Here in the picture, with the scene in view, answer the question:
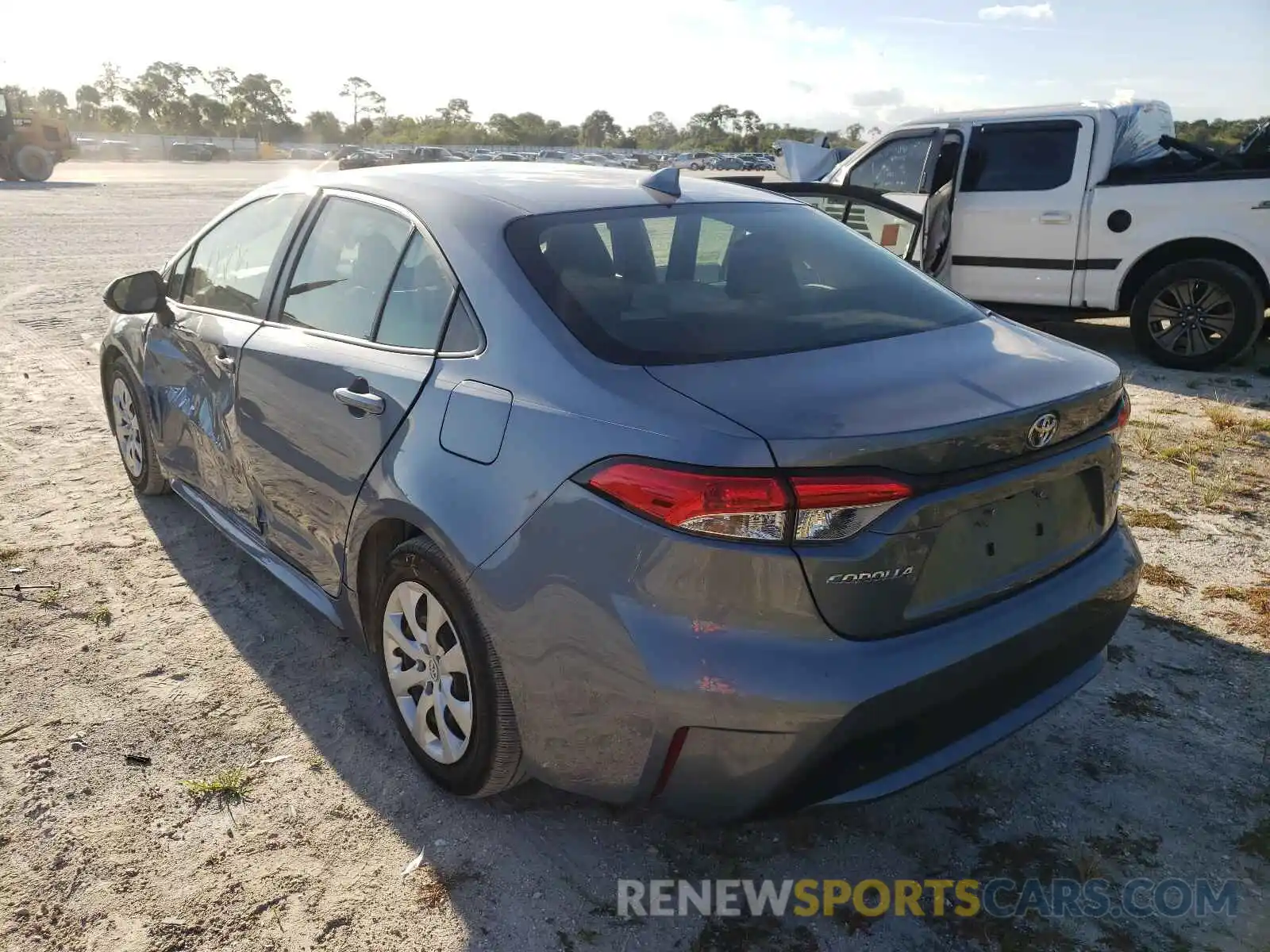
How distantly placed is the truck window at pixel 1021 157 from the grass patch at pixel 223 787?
23.6 ft

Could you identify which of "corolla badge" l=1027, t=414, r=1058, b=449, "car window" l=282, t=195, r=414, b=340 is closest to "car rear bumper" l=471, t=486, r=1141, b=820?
"corolla badge" l=1027, t=414, r=1058, b=449

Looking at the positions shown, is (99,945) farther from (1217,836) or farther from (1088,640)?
(1217,836)

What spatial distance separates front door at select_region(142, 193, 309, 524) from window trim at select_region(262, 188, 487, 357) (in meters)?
→ 0.09

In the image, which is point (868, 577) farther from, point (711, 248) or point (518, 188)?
point (518, 188)

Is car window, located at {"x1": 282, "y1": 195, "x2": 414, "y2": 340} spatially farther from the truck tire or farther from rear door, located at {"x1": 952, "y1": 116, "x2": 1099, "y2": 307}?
the truck tire

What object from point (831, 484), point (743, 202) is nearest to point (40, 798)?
point (831, 484)

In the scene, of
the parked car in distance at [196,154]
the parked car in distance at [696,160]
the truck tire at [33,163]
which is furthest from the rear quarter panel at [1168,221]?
the parked car in distance at [196,154]

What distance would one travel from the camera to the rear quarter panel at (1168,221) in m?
6.72

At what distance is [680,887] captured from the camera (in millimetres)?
2340

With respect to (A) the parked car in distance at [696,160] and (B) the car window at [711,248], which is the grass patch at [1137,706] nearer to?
(B) the car window at [711,248]

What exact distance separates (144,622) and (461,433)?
1.97 m

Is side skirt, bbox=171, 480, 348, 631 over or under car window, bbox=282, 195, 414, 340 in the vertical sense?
under

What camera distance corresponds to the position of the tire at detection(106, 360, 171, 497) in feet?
14.6

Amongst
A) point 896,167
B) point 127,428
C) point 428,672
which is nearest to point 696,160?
point 896,167
